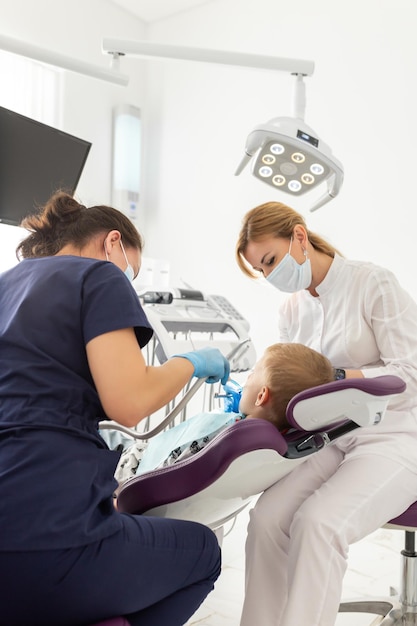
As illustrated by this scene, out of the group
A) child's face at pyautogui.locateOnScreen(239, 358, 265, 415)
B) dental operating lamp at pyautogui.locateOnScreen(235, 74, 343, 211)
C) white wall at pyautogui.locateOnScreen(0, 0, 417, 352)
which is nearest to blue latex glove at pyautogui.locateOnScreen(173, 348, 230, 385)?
child's face at pyautogui.locateOnScreen(239, 358, 265, 415)

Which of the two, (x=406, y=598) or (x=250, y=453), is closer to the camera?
(x=250, y=453)

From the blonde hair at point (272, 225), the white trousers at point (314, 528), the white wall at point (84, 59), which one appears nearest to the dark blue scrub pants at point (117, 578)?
the white trousers at point (314, 528)

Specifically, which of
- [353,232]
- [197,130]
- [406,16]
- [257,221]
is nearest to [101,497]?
[257,221]

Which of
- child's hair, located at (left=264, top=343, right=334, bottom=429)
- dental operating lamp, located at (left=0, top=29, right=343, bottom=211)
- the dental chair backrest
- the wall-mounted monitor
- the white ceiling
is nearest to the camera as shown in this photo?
the dental chair backrest

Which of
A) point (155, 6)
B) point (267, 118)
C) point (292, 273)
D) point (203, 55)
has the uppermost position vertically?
point (155, 6)

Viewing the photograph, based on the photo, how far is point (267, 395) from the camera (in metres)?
1.49

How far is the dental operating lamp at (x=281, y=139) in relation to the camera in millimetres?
1795

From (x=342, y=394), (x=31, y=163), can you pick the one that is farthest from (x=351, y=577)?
(x=31, y=163)

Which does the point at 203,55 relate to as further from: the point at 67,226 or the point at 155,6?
the point at 155,6

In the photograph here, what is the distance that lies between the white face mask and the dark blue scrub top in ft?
2.86

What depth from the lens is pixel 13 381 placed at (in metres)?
1.10

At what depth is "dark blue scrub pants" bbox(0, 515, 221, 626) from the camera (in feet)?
3.25

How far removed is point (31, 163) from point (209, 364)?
1.78 meters

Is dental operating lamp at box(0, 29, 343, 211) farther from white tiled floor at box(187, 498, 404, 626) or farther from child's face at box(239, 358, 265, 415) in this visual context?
white tiled floor at box(187, 498, 404, 626)
